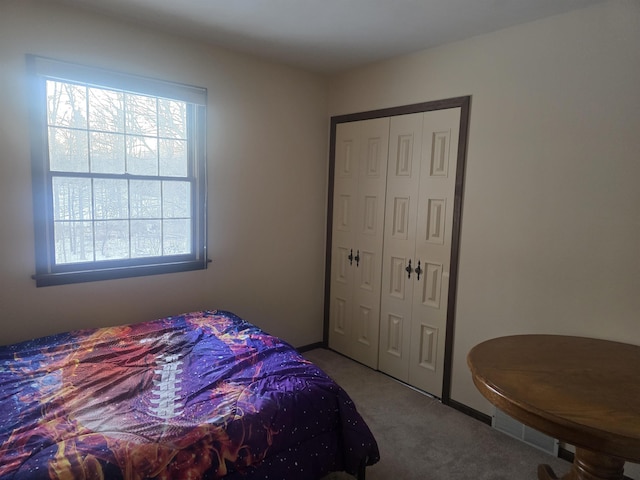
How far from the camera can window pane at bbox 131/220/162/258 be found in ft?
8.86

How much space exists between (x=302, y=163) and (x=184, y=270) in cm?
133

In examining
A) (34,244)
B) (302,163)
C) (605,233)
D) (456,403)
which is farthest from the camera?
(302,163)

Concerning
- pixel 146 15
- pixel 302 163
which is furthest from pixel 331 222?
pixel 146 15

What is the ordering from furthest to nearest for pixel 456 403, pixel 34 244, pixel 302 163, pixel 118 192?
pixel 302 163 < pixel 456 403 < pixel 118 192 < pixel 34 244

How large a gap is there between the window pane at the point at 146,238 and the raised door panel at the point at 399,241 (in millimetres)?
1683

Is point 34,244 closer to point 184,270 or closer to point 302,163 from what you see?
point 184,270

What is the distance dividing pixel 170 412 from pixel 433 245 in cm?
198

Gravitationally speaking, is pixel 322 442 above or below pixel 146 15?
below

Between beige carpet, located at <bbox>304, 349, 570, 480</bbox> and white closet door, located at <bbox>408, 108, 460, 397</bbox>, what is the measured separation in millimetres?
248

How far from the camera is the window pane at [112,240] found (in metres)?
2.57

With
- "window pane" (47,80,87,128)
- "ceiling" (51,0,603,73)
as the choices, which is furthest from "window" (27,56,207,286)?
"ceiling" (51,0,603,73)

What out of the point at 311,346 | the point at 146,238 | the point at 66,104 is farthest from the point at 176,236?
the point at 311,346

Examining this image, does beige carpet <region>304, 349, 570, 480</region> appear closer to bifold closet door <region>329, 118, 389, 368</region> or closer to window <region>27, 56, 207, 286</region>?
bifold closet door <region>329, 118, 389, 368</region>

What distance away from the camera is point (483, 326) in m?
2.63
